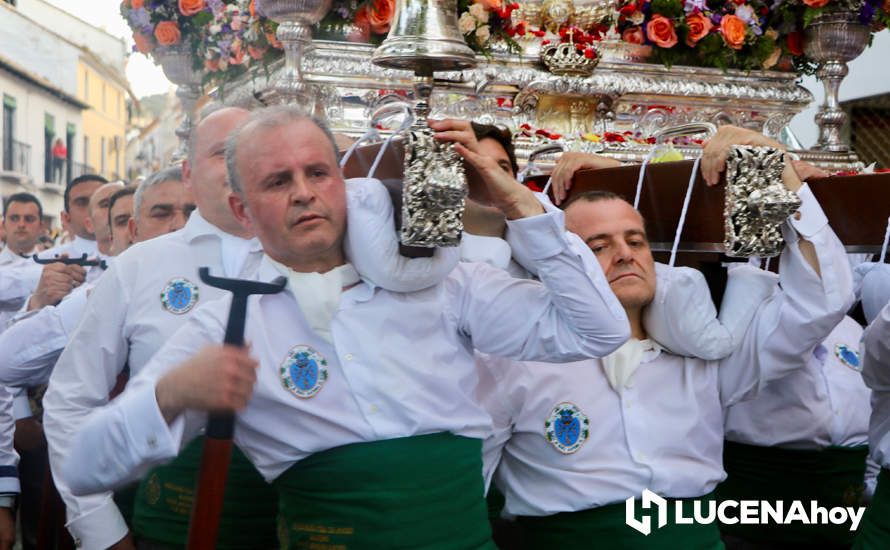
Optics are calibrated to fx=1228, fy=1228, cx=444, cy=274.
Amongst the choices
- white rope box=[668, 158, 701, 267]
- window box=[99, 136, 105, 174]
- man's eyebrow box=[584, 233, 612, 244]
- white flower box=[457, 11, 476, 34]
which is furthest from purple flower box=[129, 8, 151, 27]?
window box=[99, 136, 105, 174]

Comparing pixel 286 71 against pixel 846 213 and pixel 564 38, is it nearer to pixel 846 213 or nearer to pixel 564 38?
pixel 564 38

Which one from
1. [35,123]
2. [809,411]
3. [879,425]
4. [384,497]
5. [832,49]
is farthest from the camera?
[35,123]

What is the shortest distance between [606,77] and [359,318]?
331 cm

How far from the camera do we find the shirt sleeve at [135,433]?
2.21 metres

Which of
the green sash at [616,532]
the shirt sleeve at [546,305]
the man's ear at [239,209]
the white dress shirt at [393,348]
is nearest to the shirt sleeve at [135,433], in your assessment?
the white dress shirt at [393,348]

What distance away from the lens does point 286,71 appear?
4.97 metres

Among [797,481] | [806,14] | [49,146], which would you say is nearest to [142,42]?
[806,14]

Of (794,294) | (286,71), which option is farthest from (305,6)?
(794,294)

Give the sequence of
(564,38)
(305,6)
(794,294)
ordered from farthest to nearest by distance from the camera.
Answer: (564,38) < (305,6) < (794,294)

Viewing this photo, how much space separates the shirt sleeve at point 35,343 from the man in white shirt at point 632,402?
1438 millimetres

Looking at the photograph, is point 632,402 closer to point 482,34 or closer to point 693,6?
point 482,34

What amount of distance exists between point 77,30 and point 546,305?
2613 cm

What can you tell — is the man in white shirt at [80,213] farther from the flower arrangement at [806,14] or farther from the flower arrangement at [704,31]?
the flower arrangement at [806,14]

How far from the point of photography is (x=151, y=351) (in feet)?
9.84
